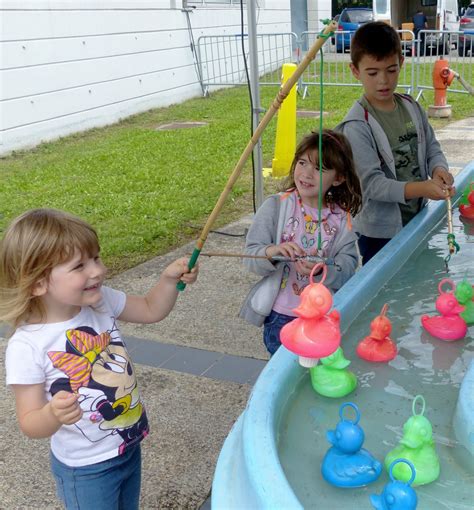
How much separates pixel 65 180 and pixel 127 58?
4786mm

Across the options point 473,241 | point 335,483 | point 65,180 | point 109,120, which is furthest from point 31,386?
point 109,120

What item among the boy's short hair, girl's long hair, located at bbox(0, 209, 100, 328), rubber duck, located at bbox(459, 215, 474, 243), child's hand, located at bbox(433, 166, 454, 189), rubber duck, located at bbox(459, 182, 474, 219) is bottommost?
rubber duck, located at bbox(459, 215, 474, 243)

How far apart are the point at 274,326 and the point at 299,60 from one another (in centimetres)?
1185

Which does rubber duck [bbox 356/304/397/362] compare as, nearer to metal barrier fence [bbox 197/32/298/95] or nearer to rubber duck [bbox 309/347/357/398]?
rubber duck [bbox 309/347/357/398]

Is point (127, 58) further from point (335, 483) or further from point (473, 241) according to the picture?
point (335, 483)

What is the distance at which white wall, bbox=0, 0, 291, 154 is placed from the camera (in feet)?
30.0

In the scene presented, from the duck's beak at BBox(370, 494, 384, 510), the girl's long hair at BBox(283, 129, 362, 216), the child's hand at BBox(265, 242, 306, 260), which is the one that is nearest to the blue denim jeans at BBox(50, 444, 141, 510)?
the duck's beak at BBox(370, 494, 384, 510)

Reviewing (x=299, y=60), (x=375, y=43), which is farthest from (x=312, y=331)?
(x=299, y=60)

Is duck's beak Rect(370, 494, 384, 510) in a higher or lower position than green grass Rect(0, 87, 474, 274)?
higher

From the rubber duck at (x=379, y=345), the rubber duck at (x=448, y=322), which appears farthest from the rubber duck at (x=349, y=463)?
the rubber duck at (x=448, y=322)

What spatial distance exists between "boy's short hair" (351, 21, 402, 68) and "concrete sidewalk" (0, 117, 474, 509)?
5.46 ft

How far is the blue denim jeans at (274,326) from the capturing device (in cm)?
260

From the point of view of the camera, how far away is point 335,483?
1.62 meters

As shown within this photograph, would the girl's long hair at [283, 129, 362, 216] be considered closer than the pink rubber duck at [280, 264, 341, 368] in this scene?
No
